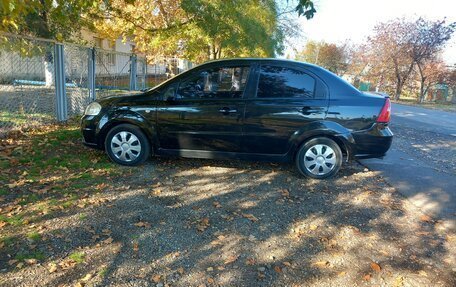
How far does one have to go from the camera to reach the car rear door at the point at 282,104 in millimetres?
4875

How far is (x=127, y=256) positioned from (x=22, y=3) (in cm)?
360

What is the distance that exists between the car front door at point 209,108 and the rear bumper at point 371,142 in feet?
5.66

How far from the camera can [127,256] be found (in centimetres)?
295

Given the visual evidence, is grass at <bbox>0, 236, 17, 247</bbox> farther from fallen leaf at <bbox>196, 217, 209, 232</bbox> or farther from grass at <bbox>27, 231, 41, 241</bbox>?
fallen leaf at <bbox>196, 217, 209, 232</bbox>

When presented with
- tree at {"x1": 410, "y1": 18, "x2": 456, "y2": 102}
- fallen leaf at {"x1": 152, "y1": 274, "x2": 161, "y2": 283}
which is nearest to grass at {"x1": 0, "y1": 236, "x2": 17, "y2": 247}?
fallen leaf at {"x1": 152, "y1": 274, "x2": 161, "y2": 283}

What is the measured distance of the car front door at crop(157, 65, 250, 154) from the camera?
4965 mm

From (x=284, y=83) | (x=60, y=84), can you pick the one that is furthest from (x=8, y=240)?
(x=60, y=84)

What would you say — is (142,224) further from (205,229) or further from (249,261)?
A: (249,261)

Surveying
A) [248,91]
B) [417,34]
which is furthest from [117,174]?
[417,34]

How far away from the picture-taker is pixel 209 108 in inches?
196

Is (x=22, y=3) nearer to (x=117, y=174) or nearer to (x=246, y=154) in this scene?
(x=117, y=174)

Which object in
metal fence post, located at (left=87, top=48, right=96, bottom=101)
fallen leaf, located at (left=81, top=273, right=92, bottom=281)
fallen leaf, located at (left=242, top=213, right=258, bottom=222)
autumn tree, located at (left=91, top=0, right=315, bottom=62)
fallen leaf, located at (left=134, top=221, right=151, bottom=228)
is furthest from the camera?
autumn tree, located at (left=91, top=0, right=315, bottom=62)

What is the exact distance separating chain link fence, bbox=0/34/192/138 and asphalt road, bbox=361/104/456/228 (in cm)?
696

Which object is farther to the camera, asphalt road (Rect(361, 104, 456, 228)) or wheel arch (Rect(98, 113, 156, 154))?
wheel arch (Rect(98, 113, 156, 154))
